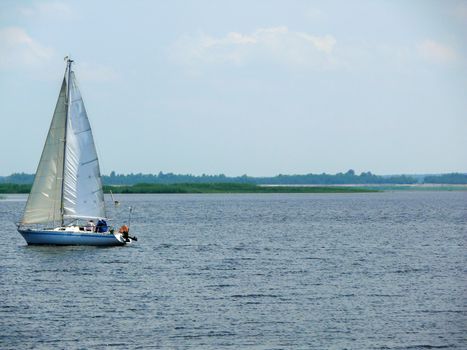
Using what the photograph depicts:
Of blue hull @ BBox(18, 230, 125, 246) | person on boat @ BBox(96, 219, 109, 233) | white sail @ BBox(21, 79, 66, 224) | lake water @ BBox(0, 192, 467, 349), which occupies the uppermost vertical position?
white sail @ BBox(21, 79, 66, 224)

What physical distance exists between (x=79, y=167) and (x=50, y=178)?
226cm

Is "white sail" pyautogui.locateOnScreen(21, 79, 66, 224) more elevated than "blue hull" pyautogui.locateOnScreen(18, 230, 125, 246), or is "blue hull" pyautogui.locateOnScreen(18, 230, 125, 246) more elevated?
"white sail" pyautogui.locateOnScreen(21, 79, 66, 224)

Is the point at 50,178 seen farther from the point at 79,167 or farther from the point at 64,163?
the point at 79,167

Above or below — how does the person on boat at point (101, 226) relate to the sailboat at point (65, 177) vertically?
below

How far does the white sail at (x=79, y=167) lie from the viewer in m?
66.1

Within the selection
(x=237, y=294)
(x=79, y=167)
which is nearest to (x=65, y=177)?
(x=79, y=167)

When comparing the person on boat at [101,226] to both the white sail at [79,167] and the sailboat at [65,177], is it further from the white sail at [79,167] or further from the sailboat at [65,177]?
the white sail at [79,167]

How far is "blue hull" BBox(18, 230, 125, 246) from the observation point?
64938 mm

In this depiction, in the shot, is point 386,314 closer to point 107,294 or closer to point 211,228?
point 107,294

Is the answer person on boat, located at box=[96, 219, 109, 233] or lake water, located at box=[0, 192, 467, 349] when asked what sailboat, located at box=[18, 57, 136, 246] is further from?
lake water, located at box=[0, 192, 467, 349]

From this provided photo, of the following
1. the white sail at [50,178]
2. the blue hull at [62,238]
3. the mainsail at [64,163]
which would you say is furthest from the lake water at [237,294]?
the mainsail at [64,163]

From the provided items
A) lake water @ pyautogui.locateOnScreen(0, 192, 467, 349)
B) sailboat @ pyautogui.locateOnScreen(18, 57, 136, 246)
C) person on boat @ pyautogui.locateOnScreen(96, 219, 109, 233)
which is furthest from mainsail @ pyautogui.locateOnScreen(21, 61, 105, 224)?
lake water @ pyautogui.locateOnScreen(0, 192, 467, 349)

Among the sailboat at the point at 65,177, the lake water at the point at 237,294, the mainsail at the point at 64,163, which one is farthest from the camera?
the mainsail at the point at 64,163

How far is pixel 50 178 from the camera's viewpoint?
6644cm
